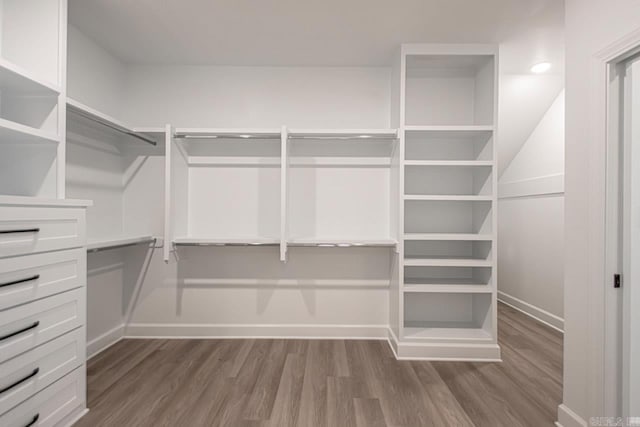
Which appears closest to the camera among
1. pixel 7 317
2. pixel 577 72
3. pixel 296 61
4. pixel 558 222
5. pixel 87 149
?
pixel 7 317

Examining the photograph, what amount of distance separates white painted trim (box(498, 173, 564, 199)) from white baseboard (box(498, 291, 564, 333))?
1.28 m

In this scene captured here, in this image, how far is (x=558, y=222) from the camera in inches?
129

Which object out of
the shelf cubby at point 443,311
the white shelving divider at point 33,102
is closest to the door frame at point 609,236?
the shelf cubby at point 443,311

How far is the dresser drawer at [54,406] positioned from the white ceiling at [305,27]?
234 cm

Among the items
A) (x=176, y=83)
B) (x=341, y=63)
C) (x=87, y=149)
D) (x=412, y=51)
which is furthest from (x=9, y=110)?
(x=412, y=51)

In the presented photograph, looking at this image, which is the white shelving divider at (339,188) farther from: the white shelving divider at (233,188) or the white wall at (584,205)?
the white wall at (584,205)

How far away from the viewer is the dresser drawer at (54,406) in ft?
4.69

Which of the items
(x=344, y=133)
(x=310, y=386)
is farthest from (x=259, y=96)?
(x=310, y=386)

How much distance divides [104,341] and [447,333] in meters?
2.93

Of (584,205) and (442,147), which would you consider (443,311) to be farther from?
(584,205)

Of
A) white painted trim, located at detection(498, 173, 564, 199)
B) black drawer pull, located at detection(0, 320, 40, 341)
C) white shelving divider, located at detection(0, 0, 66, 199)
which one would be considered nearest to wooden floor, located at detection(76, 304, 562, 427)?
Result: black drawer pull, located at detection(0, 320, 40, 341)

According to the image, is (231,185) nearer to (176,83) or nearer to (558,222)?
(176,83)

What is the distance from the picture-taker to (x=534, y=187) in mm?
3598

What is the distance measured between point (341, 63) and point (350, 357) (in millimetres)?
2584
